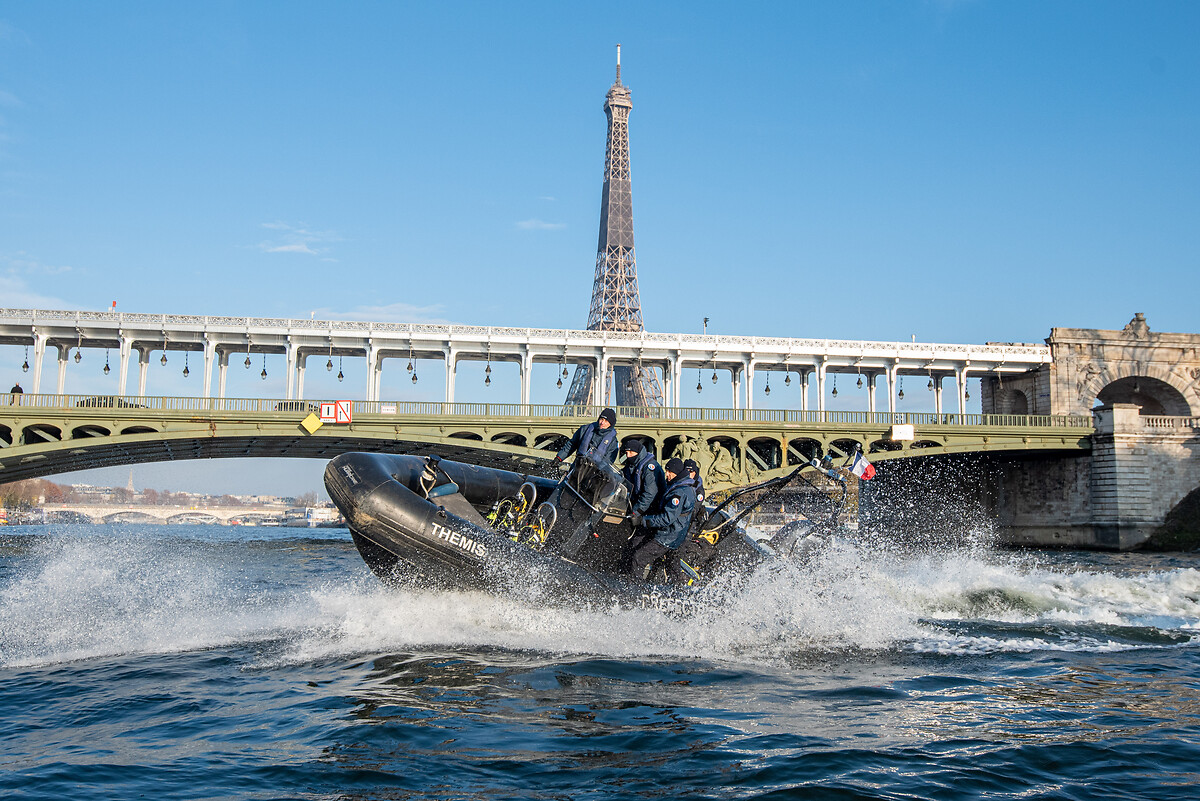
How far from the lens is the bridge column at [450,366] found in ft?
151

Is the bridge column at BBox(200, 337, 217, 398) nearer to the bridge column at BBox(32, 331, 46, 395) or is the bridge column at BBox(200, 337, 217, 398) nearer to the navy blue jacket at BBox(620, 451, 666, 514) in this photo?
the bridge column at BBox(32, 331, 46, 395)

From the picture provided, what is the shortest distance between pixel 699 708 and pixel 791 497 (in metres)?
7.48

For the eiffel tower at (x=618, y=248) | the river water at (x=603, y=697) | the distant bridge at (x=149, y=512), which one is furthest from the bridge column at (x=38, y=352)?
the distant bridge at (x=149, y=512)

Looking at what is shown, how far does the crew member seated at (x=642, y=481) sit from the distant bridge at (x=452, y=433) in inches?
917

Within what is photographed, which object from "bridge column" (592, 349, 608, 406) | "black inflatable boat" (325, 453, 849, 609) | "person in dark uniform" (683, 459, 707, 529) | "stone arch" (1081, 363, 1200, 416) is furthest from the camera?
"stone arch" (1081, 363, 1200, 416)

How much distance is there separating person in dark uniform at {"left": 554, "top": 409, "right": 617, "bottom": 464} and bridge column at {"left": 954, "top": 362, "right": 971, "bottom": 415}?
43068 mm

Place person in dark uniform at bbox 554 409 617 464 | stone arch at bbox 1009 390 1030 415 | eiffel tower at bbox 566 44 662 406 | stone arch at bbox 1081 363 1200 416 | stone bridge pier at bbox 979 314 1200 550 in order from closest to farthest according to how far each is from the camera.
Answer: person in dark uniform at bbox 554 409 617 464 → stone bridge pier at bbox 979 314 1200 550 → stone arch at bbox 1081 363 1200 416 → stone arch at bbox 1009 390 1030 415 → eiffel tower at bbox 566 44 662 406

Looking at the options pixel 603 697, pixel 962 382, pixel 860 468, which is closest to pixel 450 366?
pixel 962 382

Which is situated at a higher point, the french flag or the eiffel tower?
the eiffel tower

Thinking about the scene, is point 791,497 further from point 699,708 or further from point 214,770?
Result: point 214,770

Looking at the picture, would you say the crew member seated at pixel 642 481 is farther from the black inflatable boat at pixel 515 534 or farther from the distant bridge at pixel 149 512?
the distant bridge at pixel 149 512

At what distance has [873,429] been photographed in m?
42.7

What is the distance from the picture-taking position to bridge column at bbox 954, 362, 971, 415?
5066 centimetres

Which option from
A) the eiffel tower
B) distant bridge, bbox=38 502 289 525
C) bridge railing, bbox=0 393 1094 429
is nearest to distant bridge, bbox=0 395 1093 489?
bridge railing, bbox=0 393 1094 429
